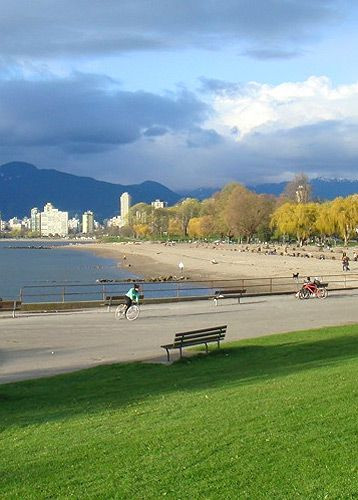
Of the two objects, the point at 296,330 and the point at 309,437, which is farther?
the point at 296,330

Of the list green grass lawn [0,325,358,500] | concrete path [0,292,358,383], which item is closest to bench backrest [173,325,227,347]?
concrete path [0,292,358,383]

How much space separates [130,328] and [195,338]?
601 centimetres

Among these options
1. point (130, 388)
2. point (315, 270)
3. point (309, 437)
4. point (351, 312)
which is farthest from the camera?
point (315, 270)

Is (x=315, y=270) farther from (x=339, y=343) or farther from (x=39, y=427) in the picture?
(x=39, y=427)

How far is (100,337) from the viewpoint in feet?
73.6

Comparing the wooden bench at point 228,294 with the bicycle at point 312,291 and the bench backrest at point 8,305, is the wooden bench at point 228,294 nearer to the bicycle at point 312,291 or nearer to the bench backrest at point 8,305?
the bicycle at point 312,291

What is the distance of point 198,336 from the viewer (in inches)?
744

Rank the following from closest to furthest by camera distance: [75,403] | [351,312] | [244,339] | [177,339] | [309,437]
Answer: [309,437] < [75,403] < [177,339] < [244,339] < [351,312]

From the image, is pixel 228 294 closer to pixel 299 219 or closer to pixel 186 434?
pixel 186 434

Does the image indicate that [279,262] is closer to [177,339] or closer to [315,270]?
[315,270]

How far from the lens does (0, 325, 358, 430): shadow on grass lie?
1190cm

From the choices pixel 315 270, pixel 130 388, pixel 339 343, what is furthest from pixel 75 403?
pixel 315 270

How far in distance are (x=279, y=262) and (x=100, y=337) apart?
6973 centimetres

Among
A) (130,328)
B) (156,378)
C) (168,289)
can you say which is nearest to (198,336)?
(156,378)
